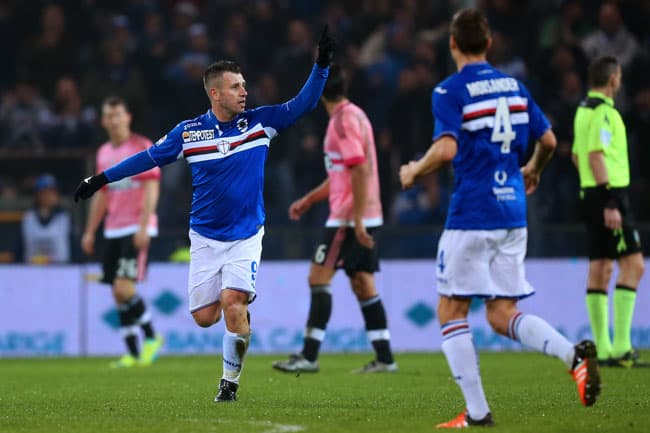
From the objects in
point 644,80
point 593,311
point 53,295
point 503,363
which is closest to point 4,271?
point 53,295

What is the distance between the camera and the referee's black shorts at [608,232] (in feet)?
36.3

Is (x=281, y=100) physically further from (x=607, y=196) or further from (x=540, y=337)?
(x=540, y=337)

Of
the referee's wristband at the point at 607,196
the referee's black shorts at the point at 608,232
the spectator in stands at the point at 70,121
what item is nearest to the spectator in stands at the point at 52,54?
the spectator in stands at the point at 70,121

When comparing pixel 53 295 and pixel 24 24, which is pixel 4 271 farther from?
pixel 24 24

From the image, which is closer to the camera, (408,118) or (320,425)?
(320,425)

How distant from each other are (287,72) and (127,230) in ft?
17.7

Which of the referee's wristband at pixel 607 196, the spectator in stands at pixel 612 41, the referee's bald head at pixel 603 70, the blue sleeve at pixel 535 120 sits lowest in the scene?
the referee's wristband at pixel 607 196

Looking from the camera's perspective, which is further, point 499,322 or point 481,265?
point 499,322

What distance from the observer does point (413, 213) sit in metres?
16.6

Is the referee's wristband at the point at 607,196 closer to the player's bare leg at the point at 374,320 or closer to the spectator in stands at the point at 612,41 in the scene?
the player's bare leg at the point at 374,320

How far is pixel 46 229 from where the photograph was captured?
15.7 metres

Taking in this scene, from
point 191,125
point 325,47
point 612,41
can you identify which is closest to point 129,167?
point 191,125

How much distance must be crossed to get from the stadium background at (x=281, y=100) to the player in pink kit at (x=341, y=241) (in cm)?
370

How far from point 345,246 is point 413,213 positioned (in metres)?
5.55
